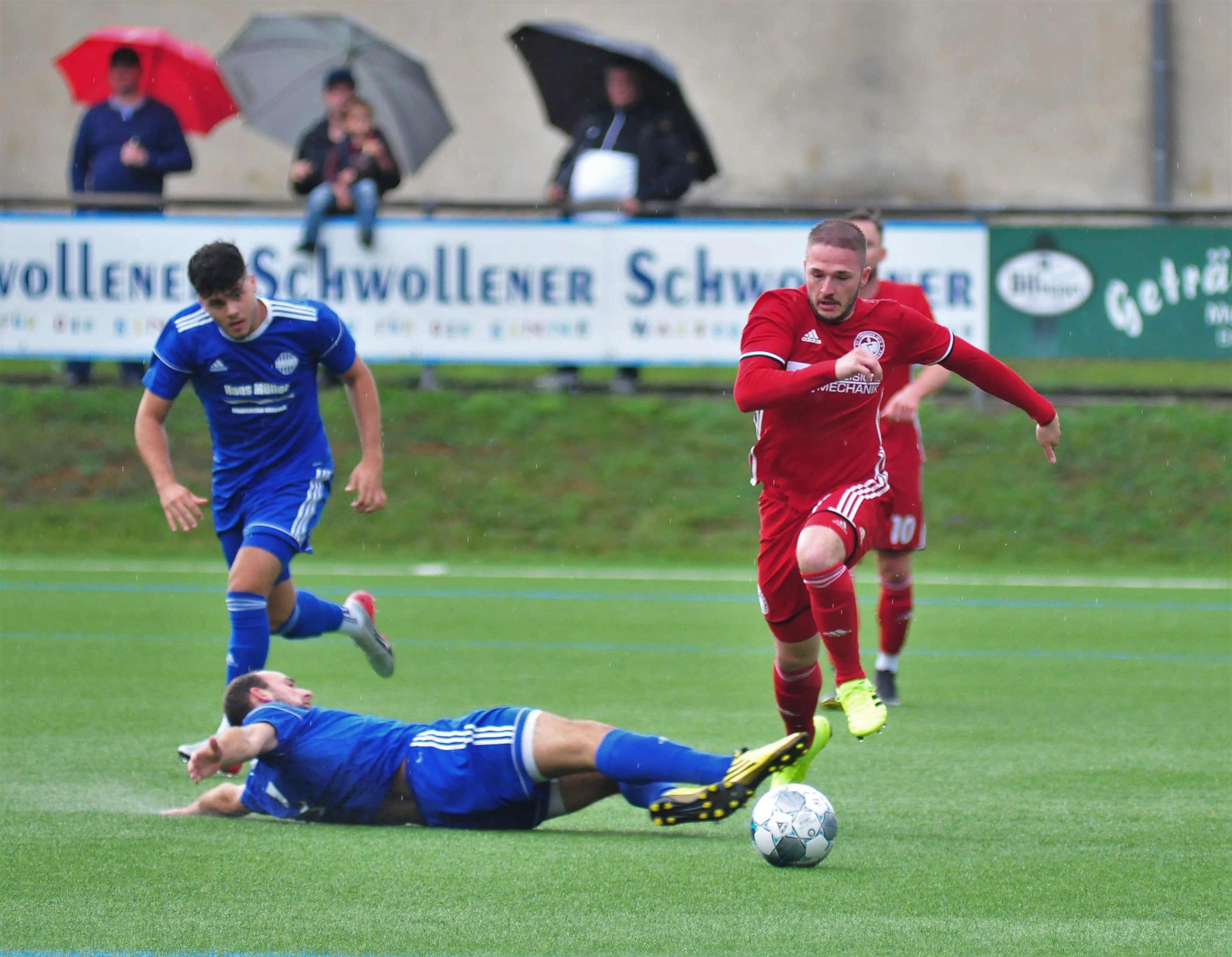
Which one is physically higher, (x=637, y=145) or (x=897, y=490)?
(x=637, y=145)

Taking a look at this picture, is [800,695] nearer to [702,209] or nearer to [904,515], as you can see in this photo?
[904,515]

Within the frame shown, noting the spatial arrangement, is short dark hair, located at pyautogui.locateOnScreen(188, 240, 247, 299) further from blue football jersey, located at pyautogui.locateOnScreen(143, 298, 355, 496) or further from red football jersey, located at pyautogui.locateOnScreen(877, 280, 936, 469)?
red football jersey, located at pyautogui.locateOnScreen(877, 280, 936, 469)

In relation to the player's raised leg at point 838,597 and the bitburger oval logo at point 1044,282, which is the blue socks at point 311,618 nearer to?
the player's raised leg at point 838,597

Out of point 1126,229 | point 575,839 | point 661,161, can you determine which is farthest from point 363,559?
point 575,839

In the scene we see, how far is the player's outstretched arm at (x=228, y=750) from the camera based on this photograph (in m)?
5.12

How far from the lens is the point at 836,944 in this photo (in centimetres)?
414

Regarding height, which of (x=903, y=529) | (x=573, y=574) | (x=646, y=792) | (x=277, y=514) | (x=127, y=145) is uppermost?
(x=127, y=145)

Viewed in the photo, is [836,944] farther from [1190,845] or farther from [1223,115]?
[1223,115]

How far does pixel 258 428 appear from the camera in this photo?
708cm

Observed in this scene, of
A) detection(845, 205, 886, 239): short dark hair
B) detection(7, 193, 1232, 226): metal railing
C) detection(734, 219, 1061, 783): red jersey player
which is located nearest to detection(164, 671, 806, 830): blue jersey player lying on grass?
detection(734, 219, 1061, 783): red jersey player

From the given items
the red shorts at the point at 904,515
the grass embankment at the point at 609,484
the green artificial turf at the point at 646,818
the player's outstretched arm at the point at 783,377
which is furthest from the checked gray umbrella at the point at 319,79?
the player's outstretched arm at the point at 783,377

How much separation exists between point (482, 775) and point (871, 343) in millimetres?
1946

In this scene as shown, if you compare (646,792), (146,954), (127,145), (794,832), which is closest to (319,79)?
(127,145)

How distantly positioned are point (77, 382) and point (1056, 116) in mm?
13016
